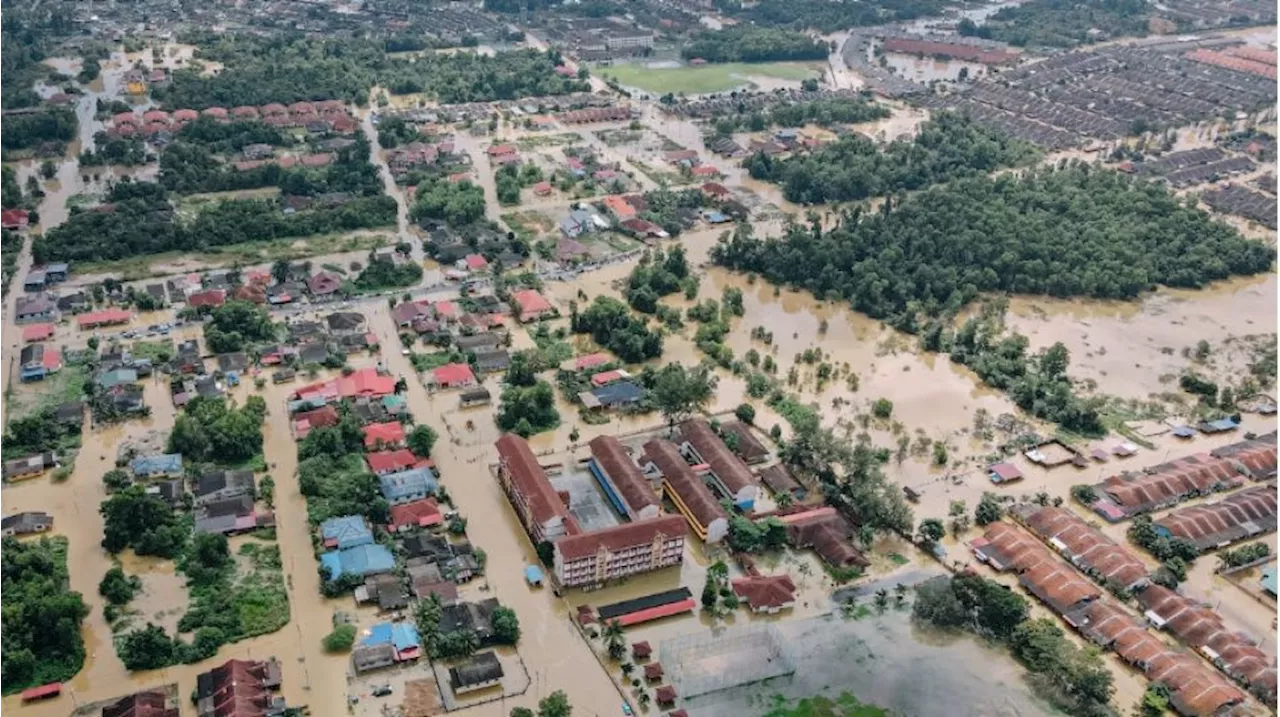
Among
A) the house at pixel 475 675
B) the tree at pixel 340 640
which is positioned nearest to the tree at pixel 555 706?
the house at pixel 475 675

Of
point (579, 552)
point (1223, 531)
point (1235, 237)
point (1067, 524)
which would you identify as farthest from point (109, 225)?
point (1235, 237)

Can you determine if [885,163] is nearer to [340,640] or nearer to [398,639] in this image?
[398,639]

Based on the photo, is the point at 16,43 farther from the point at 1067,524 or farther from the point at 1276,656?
the point at 1276,656

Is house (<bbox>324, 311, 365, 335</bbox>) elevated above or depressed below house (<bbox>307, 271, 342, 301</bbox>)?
below

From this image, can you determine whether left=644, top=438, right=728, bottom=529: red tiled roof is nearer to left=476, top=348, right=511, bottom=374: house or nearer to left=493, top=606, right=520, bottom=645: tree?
left=493, top=606, right=520, bottom=645: tree

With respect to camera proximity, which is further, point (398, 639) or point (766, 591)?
point (766, 591)

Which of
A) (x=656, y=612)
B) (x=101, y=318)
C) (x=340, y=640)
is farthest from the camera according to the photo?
(x=101, y=318)

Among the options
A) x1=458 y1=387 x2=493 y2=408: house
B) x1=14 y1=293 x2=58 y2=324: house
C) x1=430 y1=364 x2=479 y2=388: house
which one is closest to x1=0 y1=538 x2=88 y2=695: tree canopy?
x1=458 y1=387 x2=493 y2=408: house

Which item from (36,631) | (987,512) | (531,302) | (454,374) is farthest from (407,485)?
(987,512)
